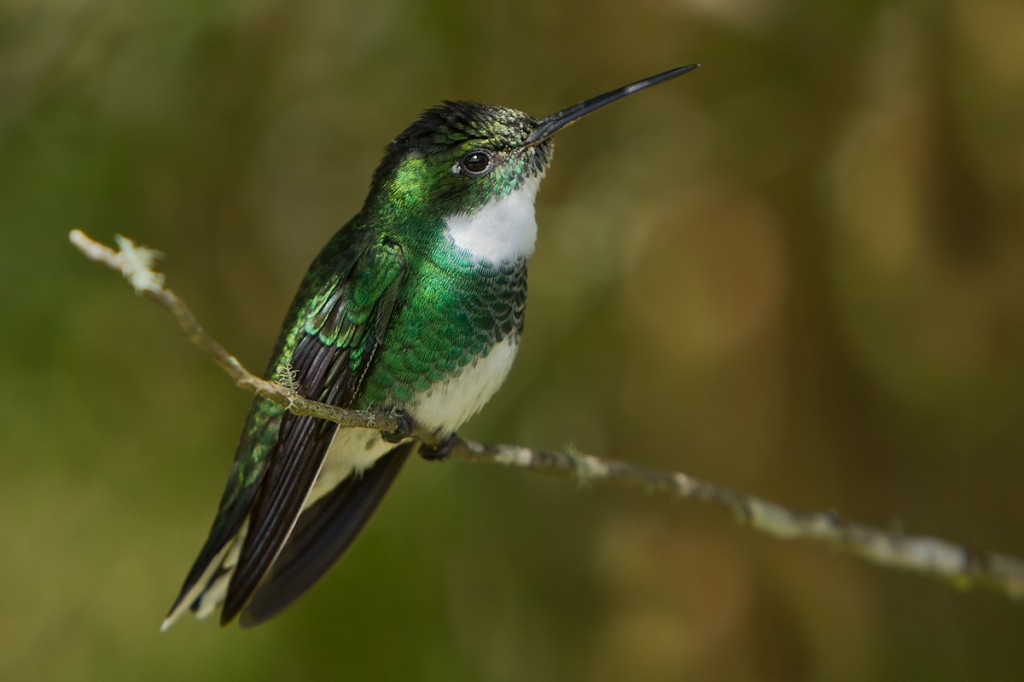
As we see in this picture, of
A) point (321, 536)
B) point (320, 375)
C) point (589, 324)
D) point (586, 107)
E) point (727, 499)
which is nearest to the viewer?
point (320, 375)

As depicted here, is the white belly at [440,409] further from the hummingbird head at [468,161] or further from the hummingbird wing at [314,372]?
the hummingbird head at [468,161]

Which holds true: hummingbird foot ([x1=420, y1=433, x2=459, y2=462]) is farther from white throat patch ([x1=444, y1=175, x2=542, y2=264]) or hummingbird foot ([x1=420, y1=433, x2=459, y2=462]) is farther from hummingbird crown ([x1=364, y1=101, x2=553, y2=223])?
hummingbird crown ([x1=364, y1=101, x2=553, y2=223])

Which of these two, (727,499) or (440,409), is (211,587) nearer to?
(440,409)

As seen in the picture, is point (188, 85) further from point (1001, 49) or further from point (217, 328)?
point (1001, 49)

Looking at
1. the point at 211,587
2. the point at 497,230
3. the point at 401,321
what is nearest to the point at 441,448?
the point at 401,321

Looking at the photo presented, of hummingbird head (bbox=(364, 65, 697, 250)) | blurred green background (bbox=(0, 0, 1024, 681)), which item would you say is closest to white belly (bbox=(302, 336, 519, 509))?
hummingbird head (bbox=(364, 65, 697, 250))

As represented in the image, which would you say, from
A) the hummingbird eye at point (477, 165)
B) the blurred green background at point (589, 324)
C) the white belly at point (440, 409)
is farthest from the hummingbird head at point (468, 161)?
the blurred green background at point (589, 324)
